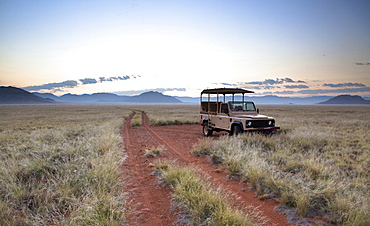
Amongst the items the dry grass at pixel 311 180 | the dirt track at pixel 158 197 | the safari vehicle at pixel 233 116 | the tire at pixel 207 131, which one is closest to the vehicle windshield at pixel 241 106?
the safari vehicle at pixel 233 116

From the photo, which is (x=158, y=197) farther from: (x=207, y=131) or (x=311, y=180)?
(x=207, y=131)

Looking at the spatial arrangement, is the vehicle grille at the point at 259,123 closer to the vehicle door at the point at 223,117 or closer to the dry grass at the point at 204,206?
the vehicle door at the point at 223,117

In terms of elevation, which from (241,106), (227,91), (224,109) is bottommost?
(224,109)

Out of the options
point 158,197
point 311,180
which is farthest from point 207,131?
point 158,197

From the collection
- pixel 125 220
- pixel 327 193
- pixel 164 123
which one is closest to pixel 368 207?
pixel 327 193

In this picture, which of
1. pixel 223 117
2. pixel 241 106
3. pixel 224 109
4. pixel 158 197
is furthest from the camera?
pixel 224 109

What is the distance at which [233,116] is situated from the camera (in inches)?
442

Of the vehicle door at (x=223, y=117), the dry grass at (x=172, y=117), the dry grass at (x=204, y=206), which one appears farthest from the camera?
the dry grass at (x=172, y=117)

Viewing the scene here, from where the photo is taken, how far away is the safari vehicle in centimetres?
A: 1049

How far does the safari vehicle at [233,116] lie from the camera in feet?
34.4

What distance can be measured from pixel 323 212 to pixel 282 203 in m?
0.74

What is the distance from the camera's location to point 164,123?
2278cm

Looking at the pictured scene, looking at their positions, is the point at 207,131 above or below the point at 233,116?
below

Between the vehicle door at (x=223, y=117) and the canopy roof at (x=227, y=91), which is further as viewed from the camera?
the canopy roof at (x=227, y=91)
